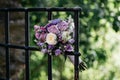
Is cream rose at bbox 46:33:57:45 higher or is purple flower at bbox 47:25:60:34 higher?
purple flower at bbox 47:25:60:34

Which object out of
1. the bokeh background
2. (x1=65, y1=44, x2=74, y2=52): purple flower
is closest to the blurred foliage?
the bokeh background

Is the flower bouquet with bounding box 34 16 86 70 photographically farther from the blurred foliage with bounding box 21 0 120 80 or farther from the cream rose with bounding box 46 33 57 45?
the blurred foliage with bounding box 21 0 120 80

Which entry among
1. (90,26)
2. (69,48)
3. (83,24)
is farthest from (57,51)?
(90,26)

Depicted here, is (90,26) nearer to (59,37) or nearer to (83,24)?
(83,24)

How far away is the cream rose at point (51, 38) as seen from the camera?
6.70 ft

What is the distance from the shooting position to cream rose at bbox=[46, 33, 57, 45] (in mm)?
2043

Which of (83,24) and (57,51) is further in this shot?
(83,24)

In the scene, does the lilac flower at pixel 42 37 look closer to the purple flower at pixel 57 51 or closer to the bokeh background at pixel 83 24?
the purple flower at pixel 57 51

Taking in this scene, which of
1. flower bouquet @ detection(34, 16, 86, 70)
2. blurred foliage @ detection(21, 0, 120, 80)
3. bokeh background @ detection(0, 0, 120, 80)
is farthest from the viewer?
blurred foliage @ detection(21, 0, 120, 80)

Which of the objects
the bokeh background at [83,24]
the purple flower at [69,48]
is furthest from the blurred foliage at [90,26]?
the purple flower at [69,48]

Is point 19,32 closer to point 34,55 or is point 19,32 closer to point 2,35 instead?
point 2,35

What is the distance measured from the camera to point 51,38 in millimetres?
2047

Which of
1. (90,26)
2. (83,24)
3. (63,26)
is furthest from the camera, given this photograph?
(90,26)

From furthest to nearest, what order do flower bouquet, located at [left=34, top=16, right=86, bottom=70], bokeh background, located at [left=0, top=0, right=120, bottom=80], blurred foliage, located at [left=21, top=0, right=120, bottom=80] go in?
blurred foliage, located at [left=21, top=0, right=120, bottom=80], bokeh background, located at [left=0, top=0, right=120, bottom=80], flower bouquet, located at [left=34, top=16, right=86, bottom=70]
